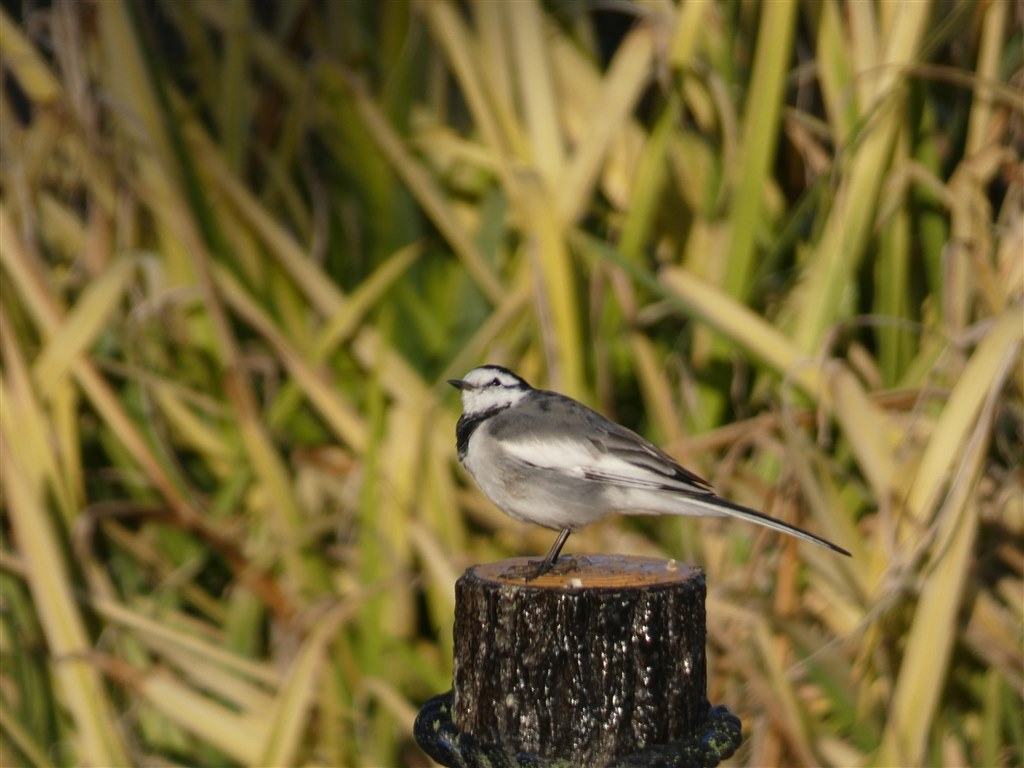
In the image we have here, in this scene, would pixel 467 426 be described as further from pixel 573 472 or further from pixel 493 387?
pixel 573 472

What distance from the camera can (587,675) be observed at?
1325mm

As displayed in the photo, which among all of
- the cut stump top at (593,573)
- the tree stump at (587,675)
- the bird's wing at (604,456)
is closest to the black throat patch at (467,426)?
the bird's wing at (604,456)

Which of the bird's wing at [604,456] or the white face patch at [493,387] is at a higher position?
the white face patch at [493,387]

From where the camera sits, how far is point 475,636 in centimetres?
139

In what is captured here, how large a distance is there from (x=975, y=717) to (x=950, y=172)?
1237 millimetres

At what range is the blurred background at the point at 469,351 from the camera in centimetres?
246

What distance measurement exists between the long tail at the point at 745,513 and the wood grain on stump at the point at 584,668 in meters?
0.48

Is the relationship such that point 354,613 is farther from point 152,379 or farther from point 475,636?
point 475,636

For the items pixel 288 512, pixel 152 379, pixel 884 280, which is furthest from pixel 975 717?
pixel 152 379

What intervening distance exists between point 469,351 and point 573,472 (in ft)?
2.54

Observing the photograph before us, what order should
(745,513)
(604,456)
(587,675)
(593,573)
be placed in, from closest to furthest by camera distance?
(587,675), (593,573), (745,513), (604,456)

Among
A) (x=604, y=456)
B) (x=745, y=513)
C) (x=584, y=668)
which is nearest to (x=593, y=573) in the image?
(x=584, y=668)

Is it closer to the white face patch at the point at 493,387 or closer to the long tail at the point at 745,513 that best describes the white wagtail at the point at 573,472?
the long tail at the point at 745,513

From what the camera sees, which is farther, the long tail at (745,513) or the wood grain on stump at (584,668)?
the long tail at (745,513)
